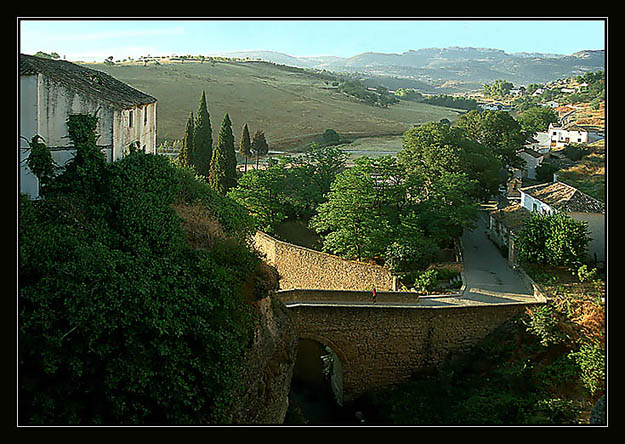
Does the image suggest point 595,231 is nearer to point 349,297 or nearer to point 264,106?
point 349,297

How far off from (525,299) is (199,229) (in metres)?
10.8

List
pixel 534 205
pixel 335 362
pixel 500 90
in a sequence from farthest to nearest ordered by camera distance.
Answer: pixel 500 90 < pixel 534 205 < pixel 335 362

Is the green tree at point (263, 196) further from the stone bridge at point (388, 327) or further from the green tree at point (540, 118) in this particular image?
the green tree at point (540, 118)

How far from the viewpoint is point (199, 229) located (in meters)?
15.7

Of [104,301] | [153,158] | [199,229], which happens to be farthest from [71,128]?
[104,301]

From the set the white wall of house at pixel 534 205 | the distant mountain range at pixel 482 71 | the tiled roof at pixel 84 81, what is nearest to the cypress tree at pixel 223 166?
the tiled roof at pixel 84 81

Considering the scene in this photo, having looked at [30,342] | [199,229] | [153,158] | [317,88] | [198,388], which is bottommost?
[198,388]

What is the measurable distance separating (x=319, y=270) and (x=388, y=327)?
6.10 meters

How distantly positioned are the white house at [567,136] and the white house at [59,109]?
144 feet

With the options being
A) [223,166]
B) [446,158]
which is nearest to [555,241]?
[446,158]

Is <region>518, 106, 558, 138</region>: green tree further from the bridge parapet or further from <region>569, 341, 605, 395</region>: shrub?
<region>569, 341, 605, 395</region>: shrub

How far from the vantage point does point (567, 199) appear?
79.5 feet

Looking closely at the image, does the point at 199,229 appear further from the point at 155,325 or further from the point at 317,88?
the point at 317,88

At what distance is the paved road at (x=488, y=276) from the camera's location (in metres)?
20.5
